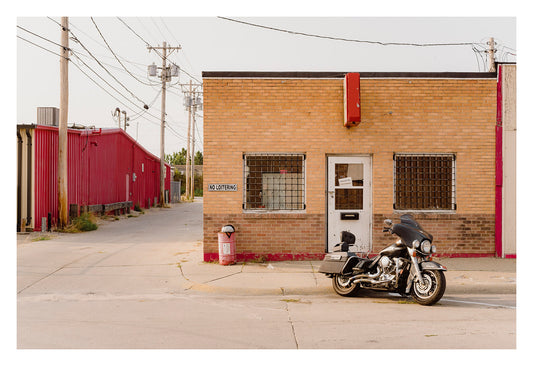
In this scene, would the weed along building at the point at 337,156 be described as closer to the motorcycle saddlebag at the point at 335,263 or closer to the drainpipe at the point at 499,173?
the drainpipe at the point at 499,173

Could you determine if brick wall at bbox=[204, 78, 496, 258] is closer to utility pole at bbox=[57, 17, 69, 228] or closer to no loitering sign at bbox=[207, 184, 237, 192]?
no loitering sign at bbox=[207, 184, 237, 192]

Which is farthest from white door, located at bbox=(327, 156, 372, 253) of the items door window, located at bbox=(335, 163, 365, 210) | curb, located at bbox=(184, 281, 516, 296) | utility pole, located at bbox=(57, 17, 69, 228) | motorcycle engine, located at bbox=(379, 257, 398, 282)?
utility pole, located at bbox=(57, 17, 69, 228)

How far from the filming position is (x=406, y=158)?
11219mm

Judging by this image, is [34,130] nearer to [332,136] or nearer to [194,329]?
[332,136]

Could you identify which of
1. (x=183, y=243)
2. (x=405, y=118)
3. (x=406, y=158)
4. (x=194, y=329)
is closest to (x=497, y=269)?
(x=406, y=158)

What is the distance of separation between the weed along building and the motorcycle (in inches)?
105

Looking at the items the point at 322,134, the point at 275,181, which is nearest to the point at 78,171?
the point at 275,181

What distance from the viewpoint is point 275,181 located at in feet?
36.7

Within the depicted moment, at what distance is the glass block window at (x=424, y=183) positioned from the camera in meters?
11.2

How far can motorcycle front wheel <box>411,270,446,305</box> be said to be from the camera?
7.24 m

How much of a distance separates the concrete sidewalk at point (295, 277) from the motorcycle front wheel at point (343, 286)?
243 mm

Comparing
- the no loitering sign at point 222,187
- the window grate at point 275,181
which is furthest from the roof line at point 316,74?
the no loitering sign at point 222,187

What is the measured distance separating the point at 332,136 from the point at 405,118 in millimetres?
1658

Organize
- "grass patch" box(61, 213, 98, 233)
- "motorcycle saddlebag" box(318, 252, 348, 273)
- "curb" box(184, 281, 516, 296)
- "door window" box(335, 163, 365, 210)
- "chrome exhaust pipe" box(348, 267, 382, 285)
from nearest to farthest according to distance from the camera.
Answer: "chrome exhaust pipe" box(348, 267, 382, 285) < "motorcycle saddlebag" box(318, 252, 348, 273) < "curb" box(184, 281, 516, 296) < "door window" box(335, 163, 365, 210) < "grass patch" box(61, 213, 98, 233)
